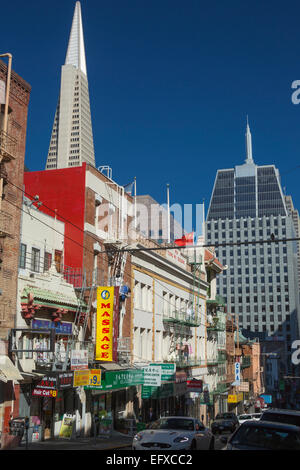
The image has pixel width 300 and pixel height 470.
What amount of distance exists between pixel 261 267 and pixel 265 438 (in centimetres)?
16158

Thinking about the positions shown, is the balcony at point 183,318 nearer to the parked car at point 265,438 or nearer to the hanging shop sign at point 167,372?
the hanging shop sign at point 167,372

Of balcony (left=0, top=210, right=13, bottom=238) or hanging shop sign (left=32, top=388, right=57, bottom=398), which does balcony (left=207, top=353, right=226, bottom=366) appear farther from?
balcony (left=0, top=210, right=13, bottom=238)

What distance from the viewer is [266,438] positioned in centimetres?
1205

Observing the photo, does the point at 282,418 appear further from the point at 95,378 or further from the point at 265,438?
the point at 95,378

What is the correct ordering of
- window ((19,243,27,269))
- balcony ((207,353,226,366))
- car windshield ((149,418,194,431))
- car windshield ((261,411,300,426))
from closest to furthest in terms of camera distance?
car windshield ((149,418,194,431)) → car windshield ((261,411,300,426)) → window ((19,243,27,269)) → balcony ((207,353,226,366))

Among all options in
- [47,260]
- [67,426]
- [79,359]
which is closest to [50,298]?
[47,260]

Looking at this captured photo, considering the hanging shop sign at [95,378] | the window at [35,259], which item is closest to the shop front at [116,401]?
the hanging shop sign at [95,378]

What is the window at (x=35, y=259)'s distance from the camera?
1027 inches

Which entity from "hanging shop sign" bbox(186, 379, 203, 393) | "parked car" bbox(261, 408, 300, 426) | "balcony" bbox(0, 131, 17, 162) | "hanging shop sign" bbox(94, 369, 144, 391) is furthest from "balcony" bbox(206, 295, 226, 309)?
"parked car" bbox(261, 408, 300, 426)

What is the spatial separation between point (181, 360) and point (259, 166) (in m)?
152

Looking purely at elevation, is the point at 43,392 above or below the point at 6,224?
below

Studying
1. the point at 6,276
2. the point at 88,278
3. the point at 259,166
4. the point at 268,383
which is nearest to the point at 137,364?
the point at 88,278

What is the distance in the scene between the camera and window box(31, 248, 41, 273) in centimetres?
2609

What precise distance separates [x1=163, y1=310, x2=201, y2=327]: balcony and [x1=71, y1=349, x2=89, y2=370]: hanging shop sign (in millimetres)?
16118
